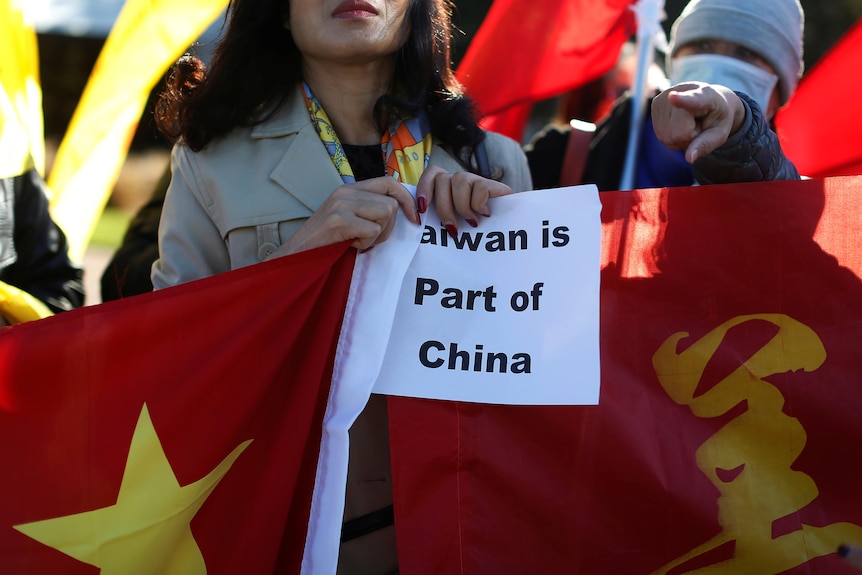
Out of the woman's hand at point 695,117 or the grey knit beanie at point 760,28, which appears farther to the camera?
the grey knit beanie at point 760,28

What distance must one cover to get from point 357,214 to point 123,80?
6.38ft

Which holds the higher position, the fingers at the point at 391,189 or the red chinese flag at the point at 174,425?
the fingers at the point at 391,189

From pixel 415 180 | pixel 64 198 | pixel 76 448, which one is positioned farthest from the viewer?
pixel 64 198

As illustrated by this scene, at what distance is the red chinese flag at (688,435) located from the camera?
169 centimetres

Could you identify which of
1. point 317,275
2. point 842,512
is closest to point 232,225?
point 317,275

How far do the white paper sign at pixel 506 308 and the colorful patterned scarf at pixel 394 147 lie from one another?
146 millimetres

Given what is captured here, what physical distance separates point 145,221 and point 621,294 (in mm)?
1561

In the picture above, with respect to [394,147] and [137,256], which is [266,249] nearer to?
[394,147]

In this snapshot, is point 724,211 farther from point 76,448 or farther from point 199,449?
point 76,448

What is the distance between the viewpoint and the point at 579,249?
174cm

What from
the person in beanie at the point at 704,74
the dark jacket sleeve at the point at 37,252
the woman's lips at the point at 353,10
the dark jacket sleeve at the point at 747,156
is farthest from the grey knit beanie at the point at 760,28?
the dark jacket sleeve at the point at 37,252

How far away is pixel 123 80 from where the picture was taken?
127 inches

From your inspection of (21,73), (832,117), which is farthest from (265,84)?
(832,117)

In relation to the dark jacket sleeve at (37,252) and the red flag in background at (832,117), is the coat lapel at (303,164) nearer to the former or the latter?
the dark jacket sleeve at (37,252)
